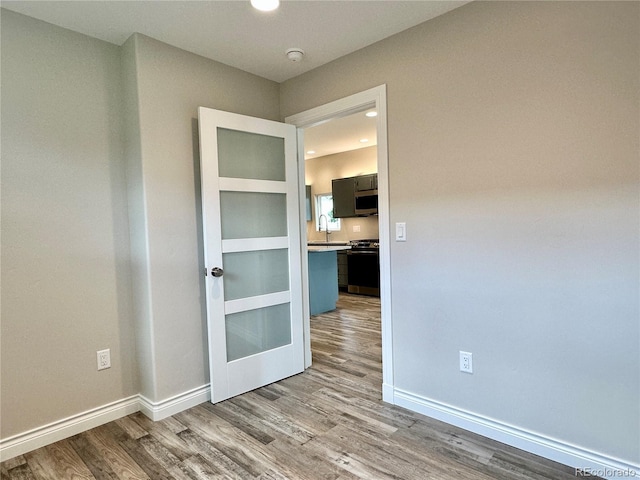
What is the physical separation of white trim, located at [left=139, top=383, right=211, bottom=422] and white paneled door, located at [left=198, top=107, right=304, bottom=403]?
0.37ft

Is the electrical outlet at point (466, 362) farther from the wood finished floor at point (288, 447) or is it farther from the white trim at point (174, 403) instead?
the white trim at point (174, 403)

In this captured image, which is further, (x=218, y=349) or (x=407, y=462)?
(x=218, y=349)

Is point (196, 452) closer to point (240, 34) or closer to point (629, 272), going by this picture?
point (629, 272)

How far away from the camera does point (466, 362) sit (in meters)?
2.05

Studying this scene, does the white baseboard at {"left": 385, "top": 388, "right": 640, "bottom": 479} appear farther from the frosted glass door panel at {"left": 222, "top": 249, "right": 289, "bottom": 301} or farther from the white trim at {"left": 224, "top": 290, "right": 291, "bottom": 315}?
the frosted glass door panel at {"left": 222, "top": 249, "right": 289, "bottom": 301}

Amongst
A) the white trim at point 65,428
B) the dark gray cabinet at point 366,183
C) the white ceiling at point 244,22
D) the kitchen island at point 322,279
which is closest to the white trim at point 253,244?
the white trim at point 65,428

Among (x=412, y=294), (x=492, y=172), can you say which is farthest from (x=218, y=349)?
(x=492, y=172)

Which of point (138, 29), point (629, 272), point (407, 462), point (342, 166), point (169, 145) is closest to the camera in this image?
point (629, 272)

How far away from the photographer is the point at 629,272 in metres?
1.54

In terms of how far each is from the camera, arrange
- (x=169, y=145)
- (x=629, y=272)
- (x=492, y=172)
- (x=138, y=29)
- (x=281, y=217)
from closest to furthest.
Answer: (x=629, y=272)
(x=492, y=172)
(x=138, y=29)
(x=169, y=145)
(x=281, y=217)

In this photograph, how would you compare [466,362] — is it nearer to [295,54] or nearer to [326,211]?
[295,54]

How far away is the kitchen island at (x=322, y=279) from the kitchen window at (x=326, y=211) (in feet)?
7.09

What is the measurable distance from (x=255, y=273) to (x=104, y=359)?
109cm

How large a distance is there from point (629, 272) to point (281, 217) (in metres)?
2.10
